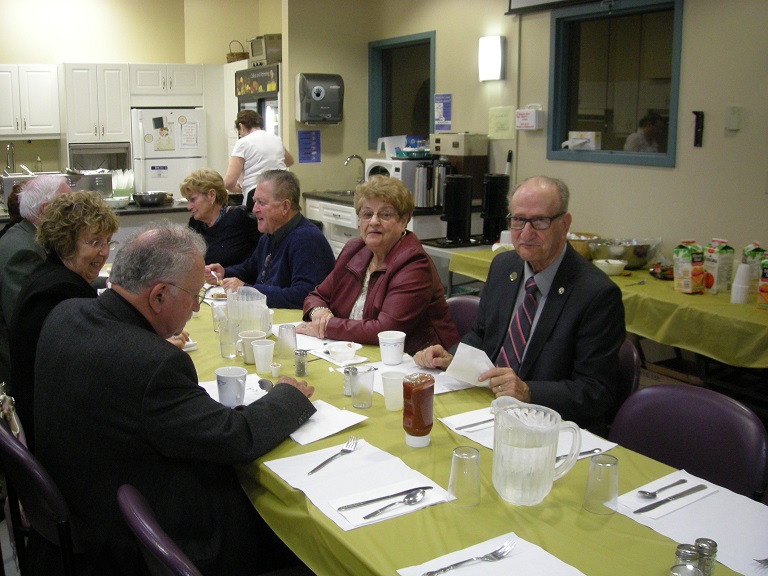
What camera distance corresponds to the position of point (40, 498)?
1.72 m

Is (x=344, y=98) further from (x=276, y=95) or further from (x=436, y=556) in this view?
(x=436, y=556)

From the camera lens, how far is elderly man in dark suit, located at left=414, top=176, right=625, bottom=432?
7.23ft

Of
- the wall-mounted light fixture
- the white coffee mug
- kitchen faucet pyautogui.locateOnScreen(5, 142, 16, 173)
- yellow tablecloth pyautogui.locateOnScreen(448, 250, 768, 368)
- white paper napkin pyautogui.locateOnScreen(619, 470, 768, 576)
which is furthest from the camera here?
kitchen faucet pyautogui.locateOnScreen(5, 142, 16, 173)

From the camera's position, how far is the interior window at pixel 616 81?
452cm

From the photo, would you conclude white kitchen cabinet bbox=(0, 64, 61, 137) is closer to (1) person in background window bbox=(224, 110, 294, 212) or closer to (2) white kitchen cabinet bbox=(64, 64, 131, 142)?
(2) white kitchen cabinet bbox=(64, 64, 131, 142)

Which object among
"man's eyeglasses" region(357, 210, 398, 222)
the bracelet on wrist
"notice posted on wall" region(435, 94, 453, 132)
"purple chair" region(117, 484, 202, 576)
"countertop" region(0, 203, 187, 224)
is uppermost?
"notice posted on wall" region(435, 94, 453, 132)

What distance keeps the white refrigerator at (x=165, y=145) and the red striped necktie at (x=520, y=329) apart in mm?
6351

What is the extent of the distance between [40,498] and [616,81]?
434 centimetres

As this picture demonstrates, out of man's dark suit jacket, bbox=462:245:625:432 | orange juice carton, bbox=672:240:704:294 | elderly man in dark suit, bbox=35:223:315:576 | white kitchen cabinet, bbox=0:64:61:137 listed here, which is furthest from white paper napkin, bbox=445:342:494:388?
white kitchen cabinet, bbox=0:64:61:137

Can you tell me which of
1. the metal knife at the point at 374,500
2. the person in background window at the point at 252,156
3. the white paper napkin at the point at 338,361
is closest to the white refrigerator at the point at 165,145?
the person in background window at the point at 252,156

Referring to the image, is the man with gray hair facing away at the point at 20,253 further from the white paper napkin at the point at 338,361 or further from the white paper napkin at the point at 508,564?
the white paper napkin at the point at 508,564

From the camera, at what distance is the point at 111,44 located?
8297 mm

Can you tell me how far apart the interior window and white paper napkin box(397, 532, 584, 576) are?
3502mm

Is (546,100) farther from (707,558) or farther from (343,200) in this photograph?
(707,558)
